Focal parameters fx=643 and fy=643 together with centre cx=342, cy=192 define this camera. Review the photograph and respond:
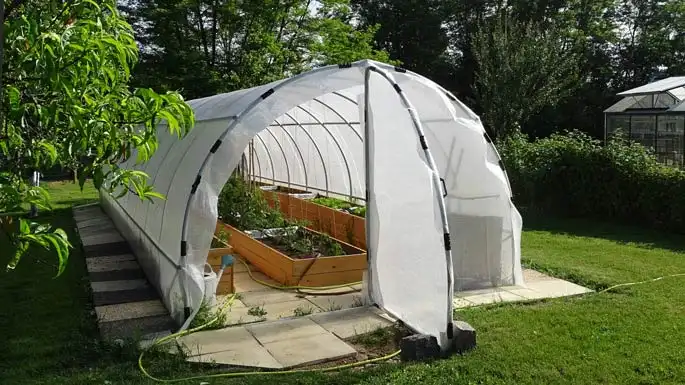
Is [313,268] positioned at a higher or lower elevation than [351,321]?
higher

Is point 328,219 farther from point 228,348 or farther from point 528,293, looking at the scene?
point 228,348

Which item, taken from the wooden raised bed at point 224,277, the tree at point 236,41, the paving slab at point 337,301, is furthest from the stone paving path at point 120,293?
the tree at point 236,41

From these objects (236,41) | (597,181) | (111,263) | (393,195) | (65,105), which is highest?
(236,41)

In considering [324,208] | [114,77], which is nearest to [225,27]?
[324,208]

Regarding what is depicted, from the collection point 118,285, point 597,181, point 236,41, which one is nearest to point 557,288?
point 118,285

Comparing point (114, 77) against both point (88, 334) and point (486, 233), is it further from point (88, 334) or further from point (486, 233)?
point (486, 233)

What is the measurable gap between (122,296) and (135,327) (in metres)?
1.15

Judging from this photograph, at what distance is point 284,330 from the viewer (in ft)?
17.8

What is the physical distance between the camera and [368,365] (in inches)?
184

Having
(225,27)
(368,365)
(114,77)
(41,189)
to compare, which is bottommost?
(368,365)

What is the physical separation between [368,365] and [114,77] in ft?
10.6

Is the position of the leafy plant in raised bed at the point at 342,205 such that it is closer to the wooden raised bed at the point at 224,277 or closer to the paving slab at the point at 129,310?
the wooden raised bed at the point at 224,277

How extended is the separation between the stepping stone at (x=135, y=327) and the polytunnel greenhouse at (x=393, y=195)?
13cm

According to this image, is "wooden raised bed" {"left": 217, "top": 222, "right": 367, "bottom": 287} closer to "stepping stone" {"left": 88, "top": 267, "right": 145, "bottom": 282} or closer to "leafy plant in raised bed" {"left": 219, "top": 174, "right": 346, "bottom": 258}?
"leafy plant in raised bed" {"left": 219, "top": 174, "right": 346, "bottom": 258}
